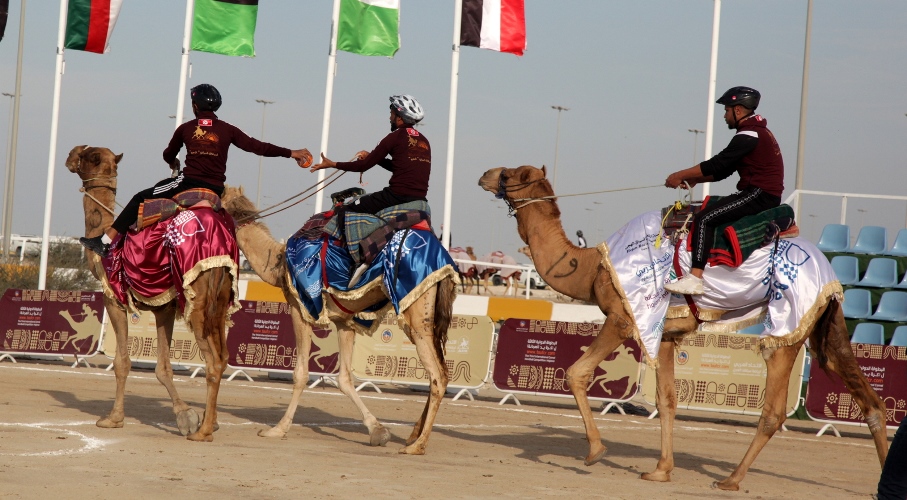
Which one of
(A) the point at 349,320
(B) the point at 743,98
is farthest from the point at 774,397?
(A) the point at 349,320

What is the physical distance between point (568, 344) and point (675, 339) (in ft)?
20.6

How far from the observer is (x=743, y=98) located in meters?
9.00

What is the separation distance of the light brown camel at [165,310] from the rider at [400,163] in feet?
4.63

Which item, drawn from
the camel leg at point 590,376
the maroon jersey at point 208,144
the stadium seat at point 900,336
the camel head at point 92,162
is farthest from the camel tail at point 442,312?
the stadium seat at point 900,336

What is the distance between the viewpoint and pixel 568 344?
15.9 metres

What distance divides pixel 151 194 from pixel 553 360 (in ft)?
24.9

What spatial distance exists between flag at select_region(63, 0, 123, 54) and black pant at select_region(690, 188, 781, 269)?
601 inches

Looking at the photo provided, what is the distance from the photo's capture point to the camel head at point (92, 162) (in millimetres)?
10703

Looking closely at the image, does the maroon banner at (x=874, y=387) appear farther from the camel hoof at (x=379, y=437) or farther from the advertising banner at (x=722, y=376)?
the camel hoof at (x=379, y=437)

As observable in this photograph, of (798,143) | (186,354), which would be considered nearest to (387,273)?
(186,354)

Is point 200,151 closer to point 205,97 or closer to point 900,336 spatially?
point 205,97

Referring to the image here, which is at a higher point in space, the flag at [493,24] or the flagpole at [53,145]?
the flag at [493,24]

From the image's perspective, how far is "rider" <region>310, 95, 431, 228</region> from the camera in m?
10.0

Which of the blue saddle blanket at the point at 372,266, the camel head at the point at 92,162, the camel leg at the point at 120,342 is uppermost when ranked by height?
the camel head at the point at 92,162
